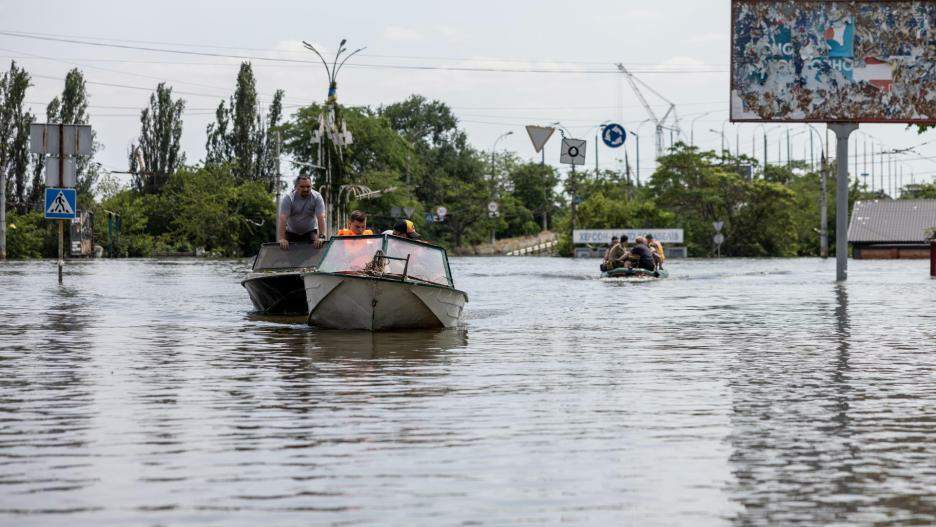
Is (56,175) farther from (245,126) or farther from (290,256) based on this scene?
(245,126)

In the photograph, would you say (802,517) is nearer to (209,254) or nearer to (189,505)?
(189,505)

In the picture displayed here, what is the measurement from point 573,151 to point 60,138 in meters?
32.7

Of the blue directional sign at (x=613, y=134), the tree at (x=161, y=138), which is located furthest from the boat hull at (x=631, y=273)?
the tree at (x=161, y=138)

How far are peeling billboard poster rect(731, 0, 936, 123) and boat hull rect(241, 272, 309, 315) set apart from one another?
78.1 ft

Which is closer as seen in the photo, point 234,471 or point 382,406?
point 234,471

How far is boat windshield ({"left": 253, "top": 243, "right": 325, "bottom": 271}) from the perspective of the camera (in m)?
23.5

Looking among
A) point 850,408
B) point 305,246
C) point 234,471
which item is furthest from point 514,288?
point 234,471

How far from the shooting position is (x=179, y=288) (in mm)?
35500

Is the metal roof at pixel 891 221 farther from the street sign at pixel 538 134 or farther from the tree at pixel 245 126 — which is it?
the street sign at pixel 538 134

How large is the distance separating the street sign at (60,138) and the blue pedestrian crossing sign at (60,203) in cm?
102

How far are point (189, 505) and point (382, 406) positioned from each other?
393cm

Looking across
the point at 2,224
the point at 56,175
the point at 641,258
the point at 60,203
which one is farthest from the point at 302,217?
the point at 2,224

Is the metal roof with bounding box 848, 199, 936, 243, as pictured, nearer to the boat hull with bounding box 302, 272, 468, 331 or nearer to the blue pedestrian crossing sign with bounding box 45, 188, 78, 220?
the blue pedestrian crossing sign with bounding box 45, 188, 78, 220

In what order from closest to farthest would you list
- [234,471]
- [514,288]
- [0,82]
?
[234,471]
[514,288]
[0,82]
